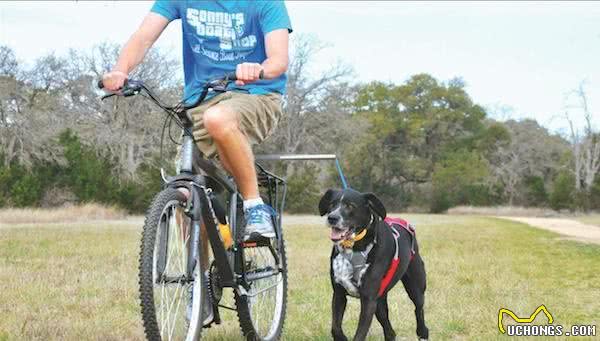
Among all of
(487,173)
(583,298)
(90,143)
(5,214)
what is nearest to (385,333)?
(583,298)

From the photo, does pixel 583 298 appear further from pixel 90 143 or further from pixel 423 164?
pixel 423 164

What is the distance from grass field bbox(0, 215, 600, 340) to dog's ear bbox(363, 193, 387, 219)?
39.8 inches

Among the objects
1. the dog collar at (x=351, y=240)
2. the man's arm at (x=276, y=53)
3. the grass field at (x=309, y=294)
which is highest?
the man's arm at (x=276, y=53)

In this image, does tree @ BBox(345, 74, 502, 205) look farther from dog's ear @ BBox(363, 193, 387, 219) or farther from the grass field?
dog's ear @ BBox(363, 193, 387, 219)

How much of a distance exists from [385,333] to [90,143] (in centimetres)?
3759

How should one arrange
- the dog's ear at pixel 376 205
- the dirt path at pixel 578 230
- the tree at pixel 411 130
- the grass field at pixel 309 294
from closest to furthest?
the dog's ear at pixel 376 205 → the grass field at pixel 309 294 → the dirt path at pixel 578 230 → the tree at pixel 411 130

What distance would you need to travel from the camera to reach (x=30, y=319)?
218 inches

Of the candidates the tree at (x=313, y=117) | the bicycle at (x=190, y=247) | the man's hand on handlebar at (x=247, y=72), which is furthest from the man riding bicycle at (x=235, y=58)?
the tree at (x=313, y=117)

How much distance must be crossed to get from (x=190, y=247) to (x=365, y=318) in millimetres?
1314

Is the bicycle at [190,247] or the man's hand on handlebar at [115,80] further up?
the man's hand on handlebar at [115,80]

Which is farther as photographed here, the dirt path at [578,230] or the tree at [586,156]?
the tree at [586,156]

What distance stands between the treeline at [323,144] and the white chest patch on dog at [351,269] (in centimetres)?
2392

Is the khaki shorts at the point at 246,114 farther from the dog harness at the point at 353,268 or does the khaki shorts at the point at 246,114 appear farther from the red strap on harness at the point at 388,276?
the red strap on harness at the point at 388,276

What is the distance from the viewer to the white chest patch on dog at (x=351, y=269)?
4609mm
